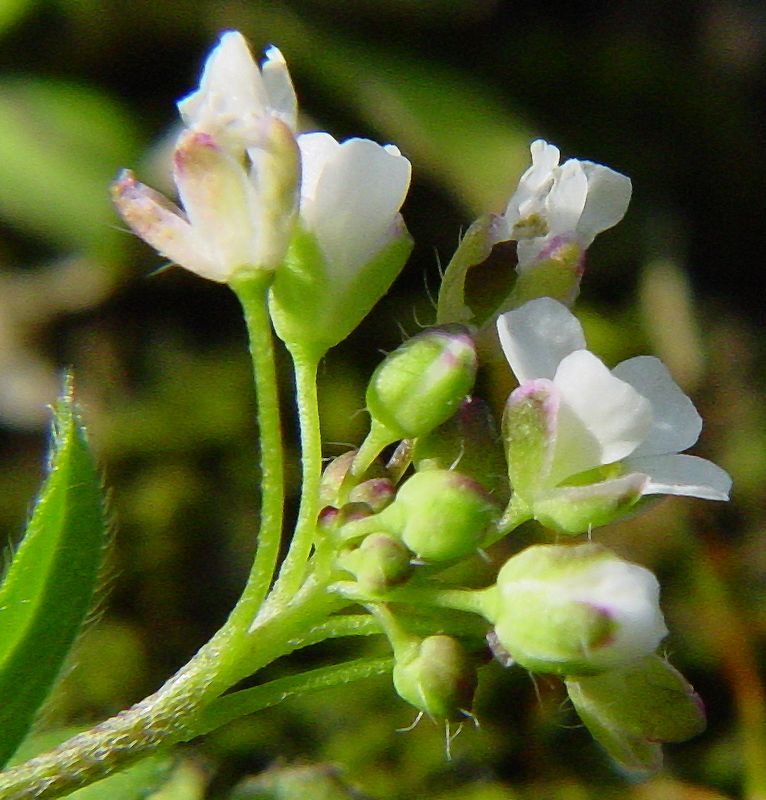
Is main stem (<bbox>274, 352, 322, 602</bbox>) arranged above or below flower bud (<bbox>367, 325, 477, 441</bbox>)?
below

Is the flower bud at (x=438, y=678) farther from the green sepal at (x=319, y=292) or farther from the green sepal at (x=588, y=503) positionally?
the green sepal at (x=319, y=292)

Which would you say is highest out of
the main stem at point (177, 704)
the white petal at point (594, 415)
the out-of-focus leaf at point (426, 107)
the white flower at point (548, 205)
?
the white flower at point (548, 205)

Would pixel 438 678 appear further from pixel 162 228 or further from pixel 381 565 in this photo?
pixel 162 228

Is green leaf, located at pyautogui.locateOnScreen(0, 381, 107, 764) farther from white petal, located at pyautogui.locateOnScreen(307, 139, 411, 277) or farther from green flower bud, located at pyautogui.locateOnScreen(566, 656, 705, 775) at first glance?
green flower bud, located at pyautogui.locateOnScreen(566, 656, 705, 775)

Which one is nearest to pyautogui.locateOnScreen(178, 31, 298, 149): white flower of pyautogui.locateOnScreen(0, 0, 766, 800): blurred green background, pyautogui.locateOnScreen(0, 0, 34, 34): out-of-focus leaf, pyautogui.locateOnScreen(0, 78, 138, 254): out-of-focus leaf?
pyautogui.locateOnScreen(0, 0, 766, 800): blurred green background

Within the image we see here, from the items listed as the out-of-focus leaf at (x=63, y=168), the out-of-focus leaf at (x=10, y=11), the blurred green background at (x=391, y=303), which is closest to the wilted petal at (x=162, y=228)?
the blurred green background at (x=391, y=303)

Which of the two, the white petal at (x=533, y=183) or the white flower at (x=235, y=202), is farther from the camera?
the white petal at (x=533, y=183)

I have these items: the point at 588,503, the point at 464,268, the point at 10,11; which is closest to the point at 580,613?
the point at 588,503
